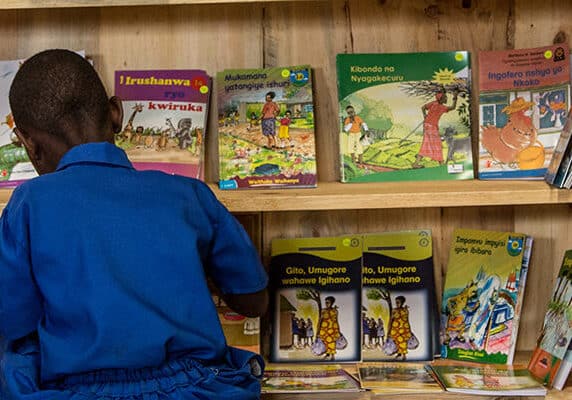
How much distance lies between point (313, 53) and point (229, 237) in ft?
2.19

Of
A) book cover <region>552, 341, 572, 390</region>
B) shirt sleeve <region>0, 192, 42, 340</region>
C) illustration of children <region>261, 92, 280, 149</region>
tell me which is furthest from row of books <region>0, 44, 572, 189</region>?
shirt sleeve <region>0, 192, 42, 340</region>

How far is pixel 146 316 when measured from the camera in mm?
1272

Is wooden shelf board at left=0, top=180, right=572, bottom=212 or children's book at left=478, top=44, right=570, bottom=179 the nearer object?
wooden shelf board at left=0, top=180, right=572, bottom=212

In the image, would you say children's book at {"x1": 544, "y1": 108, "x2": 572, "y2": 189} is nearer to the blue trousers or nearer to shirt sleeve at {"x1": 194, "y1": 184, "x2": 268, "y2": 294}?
shirt sleeve at {"x1": 194, "y1": 184, "x2": 268, "y2": 294}

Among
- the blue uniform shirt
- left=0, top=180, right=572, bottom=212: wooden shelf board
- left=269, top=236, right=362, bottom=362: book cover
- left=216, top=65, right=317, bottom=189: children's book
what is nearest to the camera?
the blue uniform shirt

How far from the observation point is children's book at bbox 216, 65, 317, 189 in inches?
74.1

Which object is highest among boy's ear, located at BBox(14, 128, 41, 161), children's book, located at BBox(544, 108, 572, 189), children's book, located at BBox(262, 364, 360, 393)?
boy's ear, located at BBox(14, 128, 41, 161)

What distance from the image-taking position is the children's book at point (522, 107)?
1914mm

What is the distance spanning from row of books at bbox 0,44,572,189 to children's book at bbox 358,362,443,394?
1.34ft

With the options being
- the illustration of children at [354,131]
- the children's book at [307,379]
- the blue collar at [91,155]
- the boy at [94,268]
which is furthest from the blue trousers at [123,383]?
the illustration of children at [354,131]

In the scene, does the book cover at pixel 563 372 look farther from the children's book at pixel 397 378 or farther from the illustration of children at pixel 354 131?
the illustration of children at pixel 354 131

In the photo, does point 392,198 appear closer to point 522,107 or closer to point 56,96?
point 522,107

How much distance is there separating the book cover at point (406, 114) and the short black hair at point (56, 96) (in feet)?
2.25

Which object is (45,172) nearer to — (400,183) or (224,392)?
(224,392)
